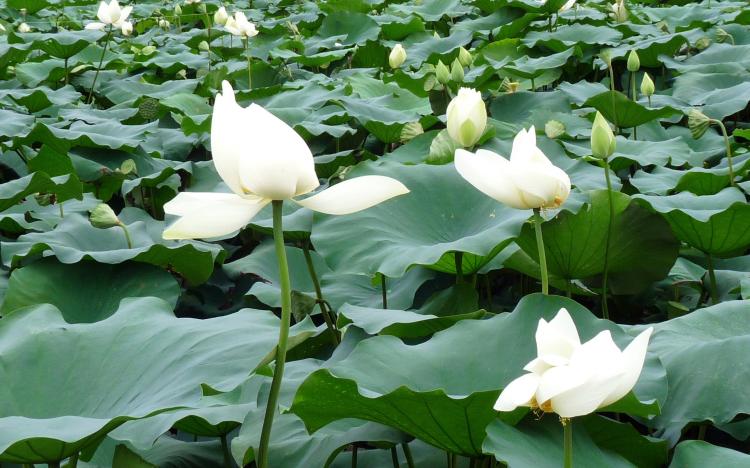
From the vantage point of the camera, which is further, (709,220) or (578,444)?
(709,220)

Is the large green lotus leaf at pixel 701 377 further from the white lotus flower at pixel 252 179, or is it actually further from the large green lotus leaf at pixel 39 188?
the large green lotus leaf at pixel 39 188

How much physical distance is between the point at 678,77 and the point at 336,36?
63.9 inches

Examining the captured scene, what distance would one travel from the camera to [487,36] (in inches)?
156

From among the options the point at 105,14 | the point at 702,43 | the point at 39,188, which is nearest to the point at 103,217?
the point at 39,188

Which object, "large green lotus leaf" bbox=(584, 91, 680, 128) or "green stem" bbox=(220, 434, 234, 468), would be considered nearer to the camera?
"green stem" bbox=(220, 434, 234, 468)

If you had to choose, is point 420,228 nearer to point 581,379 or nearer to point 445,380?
point 445,380

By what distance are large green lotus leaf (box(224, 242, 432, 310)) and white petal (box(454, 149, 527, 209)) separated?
37 centimetres

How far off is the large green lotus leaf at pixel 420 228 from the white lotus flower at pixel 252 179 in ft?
1.27

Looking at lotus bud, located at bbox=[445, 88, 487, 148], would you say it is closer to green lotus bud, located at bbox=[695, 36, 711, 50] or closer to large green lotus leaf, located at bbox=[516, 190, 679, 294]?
large green lotus leaf, located at bbox=[516, 190, 679, 294]

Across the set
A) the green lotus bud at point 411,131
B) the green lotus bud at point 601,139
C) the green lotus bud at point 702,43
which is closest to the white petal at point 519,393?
the green lotus bud at point 601,139

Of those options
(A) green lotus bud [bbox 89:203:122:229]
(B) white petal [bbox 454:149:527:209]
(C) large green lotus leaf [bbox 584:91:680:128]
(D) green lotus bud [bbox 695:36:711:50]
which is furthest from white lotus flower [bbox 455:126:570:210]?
(D) green lotus bud [bbox 695:36:711:50]

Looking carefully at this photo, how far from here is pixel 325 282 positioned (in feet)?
5.25

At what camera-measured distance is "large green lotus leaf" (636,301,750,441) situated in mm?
1008

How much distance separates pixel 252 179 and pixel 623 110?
5.36 feet
